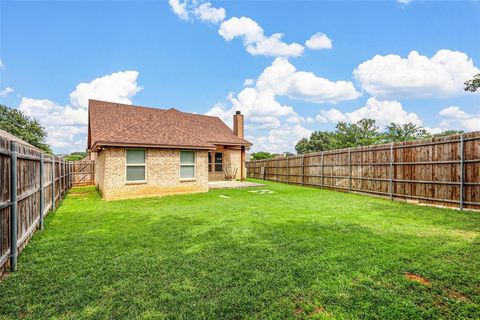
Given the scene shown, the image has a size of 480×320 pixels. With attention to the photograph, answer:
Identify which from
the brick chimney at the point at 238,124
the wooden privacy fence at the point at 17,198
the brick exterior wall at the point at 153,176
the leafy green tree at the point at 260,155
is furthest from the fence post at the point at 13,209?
the leafy green tree at the point at 260,155

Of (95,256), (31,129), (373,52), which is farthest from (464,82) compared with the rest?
(31,129)

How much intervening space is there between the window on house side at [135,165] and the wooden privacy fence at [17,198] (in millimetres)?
4684

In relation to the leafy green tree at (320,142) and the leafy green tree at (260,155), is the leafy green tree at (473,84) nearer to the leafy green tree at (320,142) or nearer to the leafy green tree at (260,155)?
the leafy green tree at (260,155)

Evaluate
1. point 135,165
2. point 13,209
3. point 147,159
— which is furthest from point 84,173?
point 13,209

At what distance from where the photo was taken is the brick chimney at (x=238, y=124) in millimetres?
21922

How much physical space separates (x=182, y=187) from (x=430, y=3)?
541 inches

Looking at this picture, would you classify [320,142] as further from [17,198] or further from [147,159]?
[17,198]

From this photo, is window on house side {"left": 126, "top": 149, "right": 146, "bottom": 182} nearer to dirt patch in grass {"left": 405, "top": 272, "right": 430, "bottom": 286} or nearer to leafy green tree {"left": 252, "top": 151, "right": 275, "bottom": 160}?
dirt patch in grass {"left": 405, "top": 272, "right": 430, "bottom": 286}

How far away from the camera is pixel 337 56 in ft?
49.1

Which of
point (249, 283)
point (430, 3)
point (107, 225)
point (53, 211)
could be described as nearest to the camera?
point (249, 283)

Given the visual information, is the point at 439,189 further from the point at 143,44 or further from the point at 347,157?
the point at 143,44

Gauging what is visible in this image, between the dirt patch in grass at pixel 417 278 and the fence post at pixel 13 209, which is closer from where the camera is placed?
the dirt patch in grass at pixel 417 278

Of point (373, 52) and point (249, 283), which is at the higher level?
point (373, 52)

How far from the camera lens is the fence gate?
17.5 m
